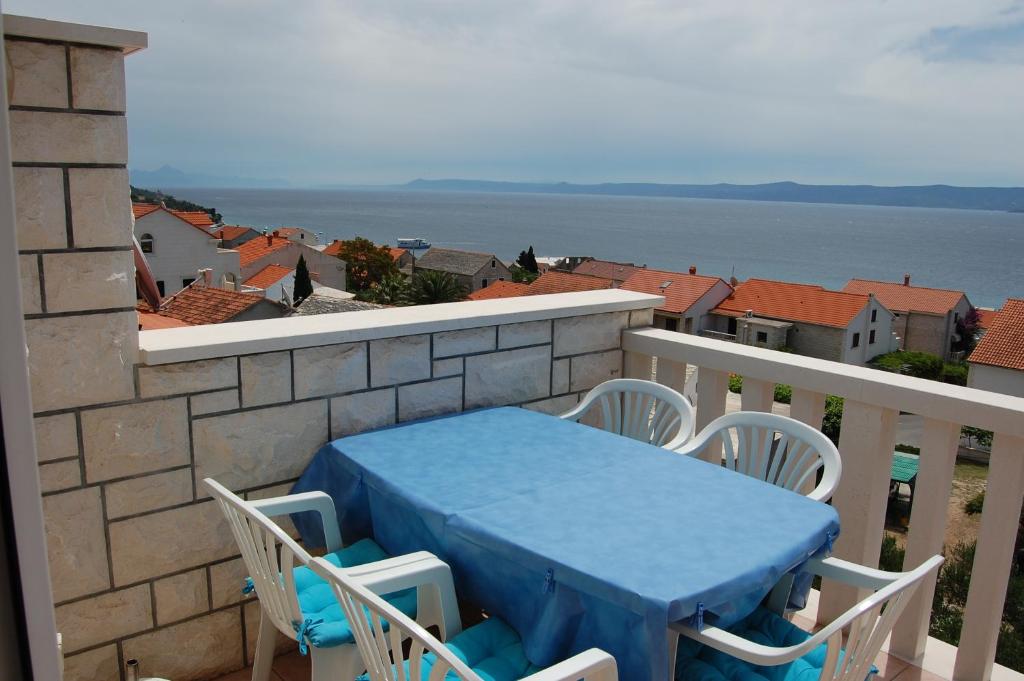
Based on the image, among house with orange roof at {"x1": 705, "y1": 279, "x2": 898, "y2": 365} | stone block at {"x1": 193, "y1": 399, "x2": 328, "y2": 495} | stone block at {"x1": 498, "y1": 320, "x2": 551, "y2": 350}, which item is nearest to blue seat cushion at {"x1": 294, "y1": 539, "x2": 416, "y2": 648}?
stone block at {"x1": 193, "y1": 399, "x2": 328, "y2": 495}

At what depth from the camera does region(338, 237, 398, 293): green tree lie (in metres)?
46.8

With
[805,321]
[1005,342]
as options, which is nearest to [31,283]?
[1005,342]

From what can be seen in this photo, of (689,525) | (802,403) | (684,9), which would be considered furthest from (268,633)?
(684,9)

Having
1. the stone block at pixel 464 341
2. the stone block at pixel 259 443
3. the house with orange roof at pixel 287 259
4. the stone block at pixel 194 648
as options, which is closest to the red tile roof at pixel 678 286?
the house with orange roof at pixel 287 259

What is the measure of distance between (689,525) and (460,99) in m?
87.9

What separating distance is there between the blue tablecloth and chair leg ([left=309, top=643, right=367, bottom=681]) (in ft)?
0.97

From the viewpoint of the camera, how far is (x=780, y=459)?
8.42 feet

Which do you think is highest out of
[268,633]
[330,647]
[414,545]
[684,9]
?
[684,9]

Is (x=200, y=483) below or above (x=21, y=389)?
below

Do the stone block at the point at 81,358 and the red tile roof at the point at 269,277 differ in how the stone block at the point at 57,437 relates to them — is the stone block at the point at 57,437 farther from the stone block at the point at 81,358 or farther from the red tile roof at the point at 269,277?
the red tile roof at the point at 269,277

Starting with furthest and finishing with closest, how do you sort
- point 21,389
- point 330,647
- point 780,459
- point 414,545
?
point 780,459 < point 414,545 < point 330,647 < point 21,389

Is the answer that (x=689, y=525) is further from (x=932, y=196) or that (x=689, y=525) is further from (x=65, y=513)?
(x=932, y=196)

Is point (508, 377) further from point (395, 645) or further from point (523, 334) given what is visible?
A: point (395, 645)

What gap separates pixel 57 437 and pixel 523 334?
1643mm
